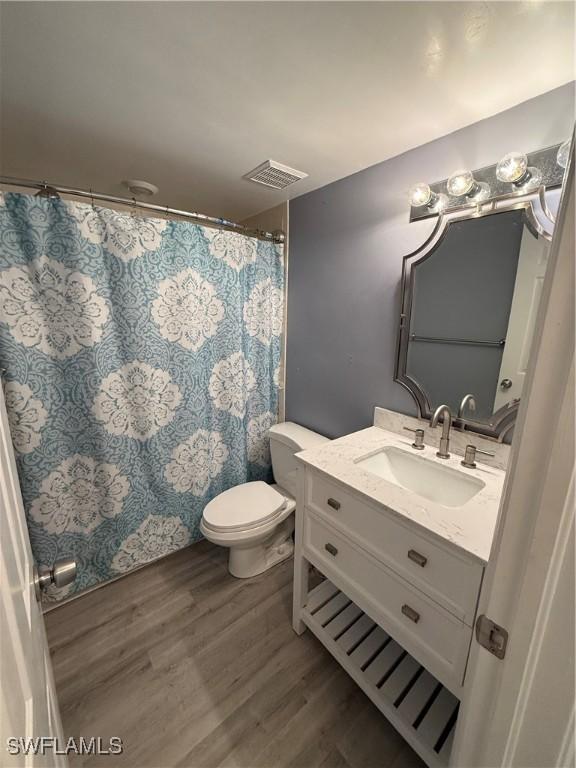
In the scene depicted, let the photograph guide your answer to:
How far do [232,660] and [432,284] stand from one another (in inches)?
72.7

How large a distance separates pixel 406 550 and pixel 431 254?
1.17 m

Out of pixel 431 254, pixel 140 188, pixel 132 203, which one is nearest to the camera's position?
pixel 431 254

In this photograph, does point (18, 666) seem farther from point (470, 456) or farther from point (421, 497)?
point (470, 456)

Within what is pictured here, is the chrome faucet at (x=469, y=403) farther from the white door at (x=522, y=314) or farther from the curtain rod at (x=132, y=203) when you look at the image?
the curtain rod at (x=132, y=203)

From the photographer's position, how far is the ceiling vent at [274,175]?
151cm

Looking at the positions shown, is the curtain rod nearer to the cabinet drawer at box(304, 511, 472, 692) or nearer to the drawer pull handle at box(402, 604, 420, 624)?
the cabinet drawer at box(304, 511, 472, 692)

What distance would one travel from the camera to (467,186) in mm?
1171

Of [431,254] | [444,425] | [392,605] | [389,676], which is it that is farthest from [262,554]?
[431,254]

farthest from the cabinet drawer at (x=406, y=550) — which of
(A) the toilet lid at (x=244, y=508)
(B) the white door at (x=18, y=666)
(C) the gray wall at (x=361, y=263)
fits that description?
(B) the white door at (x=18, y=666)

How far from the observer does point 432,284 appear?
1363mm

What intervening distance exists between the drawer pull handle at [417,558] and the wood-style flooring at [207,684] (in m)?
0.75

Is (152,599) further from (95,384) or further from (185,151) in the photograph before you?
(185,151)

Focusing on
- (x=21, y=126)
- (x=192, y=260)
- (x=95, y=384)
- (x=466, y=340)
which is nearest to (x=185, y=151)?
(x=192, y=260)

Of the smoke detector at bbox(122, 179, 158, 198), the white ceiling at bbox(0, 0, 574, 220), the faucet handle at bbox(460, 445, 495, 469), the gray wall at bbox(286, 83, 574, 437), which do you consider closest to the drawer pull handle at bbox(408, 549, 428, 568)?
the faucet handle at bbox(460, 445, 495, 469)
